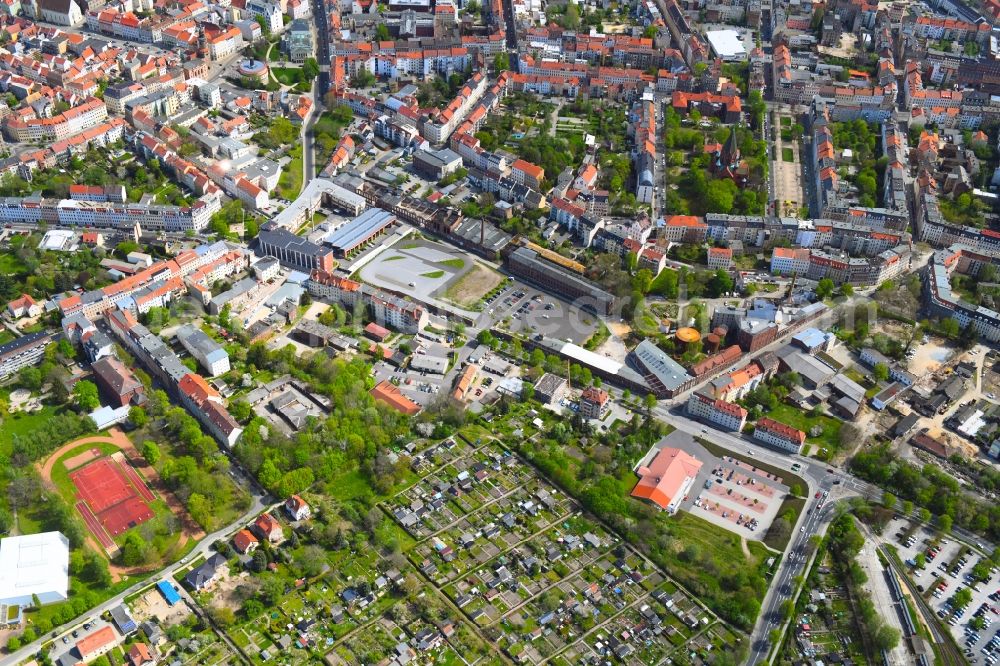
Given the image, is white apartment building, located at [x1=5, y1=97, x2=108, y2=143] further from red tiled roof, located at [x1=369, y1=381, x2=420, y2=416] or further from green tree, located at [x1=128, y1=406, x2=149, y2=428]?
red tiled roof, located at [x1=369, y1=381, x2=420, y2=416]

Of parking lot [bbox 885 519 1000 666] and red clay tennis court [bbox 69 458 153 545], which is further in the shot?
red clay tennis court [bbox 69 458 153 545]

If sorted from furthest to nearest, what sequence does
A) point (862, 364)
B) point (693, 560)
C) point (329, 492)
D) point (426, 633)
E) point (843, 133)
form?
point (843, 133) → point (862, 364) → point (329, 492) → point (693, 560) → point (426, 633)

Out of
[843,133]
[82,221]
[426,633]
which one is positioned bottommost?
[426,633]

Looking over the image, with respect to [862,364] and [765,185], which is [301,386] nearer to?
[862,364]

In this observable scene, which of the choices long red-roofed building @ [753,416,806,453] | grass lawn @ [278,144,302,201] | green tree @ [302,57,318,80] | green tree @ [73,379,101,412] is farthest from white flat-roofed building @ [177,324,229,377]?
green tree @ [302,57,318,80]

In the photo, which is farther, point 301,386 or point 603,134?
point 603,134

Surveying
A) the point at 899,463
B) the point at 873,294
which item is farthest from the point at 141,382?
the point at 873,294
